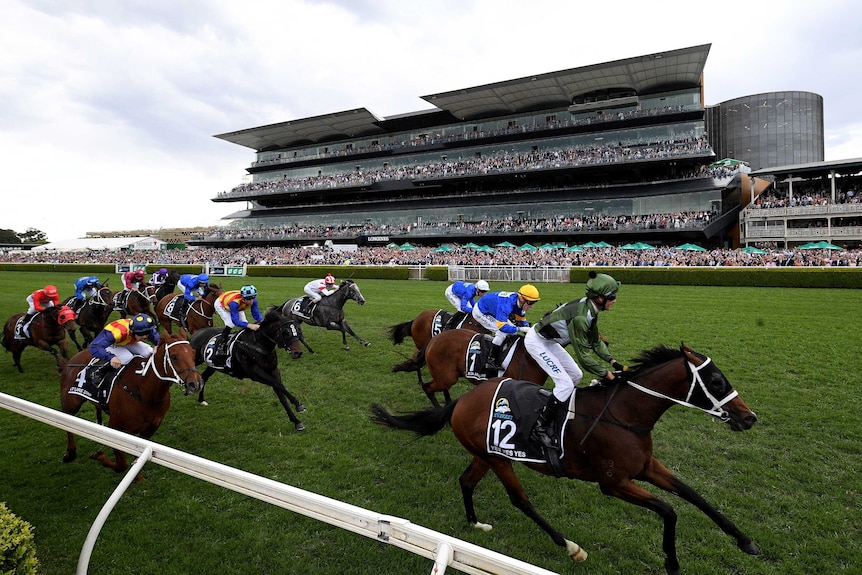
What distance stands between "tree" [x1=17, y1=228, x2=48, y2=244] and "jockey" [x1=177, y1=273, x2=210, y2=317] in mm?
130152

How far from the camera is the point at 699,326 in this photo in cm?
1084

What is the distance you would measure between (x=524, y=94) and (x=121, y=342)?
41.3m

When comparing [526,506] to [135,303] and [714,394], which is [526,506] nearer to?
[714,394]

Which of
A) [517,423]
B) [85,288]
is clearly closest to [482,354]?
[517,423]

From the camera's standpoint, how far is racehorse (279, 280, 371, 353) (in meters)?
9.85

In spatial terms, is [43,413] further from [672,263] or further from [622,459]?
[672,263]

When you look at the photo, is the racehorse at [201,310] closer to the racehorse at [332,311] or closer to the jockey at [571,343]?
the racehorse at [332,311]

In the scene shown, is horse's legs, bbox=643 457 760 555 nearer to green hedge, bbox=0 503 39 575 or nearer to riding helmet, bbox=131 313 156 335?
green hedge, bbox=0 503 39 575

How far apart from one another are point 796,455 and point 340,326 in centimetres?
758

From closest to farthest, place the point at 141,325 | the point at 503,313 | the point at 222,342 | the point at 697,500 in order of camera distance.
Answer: the point at 697,500 < the point at 141,325 < the point at 503,313 < the point at 222,342

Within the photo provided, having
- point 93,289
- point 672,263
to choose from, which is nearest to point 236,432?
point 93,289

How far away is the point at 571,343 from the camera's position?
12.8ft

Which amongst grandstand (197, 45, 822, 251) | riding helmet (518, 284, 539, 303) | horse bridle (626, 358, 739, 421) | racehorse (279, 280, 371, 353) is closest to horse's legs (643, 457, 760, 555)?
horse bridle (626, 358, 739, 421)

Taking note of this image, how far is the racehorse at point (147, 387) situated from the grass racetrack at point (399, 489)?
455 mm
